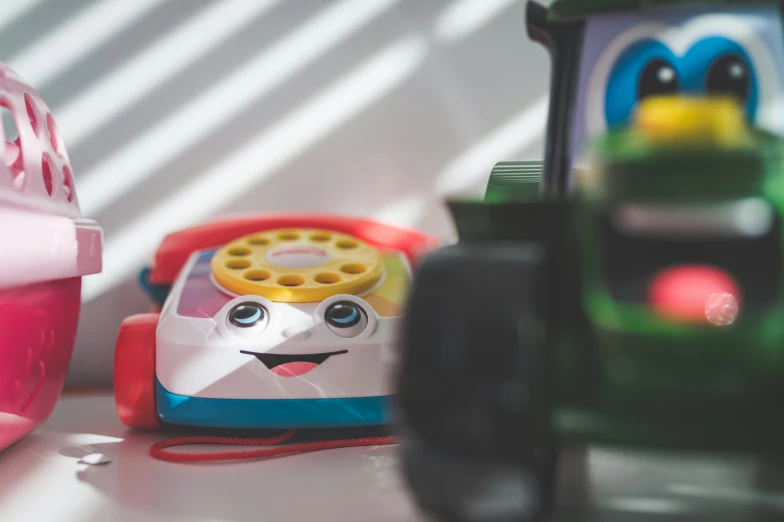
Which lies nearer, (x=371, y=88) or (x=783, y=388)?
(x=783, y=388)

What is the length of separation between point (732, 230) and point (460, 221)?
19 cm

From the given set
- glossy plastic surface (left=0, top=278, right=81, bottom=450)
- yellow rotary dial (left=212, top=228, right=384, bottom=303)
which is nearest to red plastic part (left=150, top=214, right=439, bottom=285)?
yellow rotary dial (left=212, top=228, right=384, bottom=303)

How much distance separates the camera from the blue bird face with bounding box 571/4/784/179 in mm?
604

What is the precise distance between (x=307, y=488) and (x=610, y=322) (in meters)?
0.40

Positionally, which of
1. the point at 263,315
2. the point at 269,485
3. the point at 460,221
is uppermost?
the point at 460,221

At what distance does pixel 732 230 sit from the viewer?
1.55 ft

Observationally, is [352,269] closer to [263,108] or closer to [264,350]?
[264,350]

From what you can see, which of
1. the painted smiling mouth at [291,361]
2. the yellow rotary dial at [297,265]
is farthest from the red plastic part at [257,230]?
the painted smiling mouth at [291,361]

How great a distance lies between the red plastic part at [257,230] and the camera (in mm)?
1129

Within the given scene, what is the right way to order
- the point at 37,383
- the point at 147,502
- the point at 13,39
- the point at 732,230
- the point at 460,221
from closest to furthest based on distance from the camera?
the point at 732,230
the point at 460,221
the point at 147,502
the point at 37,383
the point at 13,39

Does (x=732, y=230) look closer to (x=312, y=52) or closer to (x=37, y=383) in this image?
(x=37, y=383)

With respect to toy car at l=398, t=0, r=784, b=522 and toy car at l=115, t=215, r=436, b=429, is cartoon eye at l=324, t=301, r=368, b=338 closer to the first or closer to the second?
toy car at l=115, t=215, r=436, b=429

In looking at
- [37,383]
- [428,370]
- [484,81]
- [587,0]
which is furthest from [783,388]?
[484,81]

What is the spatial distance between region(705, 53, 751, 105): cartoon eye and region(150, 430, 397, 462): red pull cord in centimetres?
55
